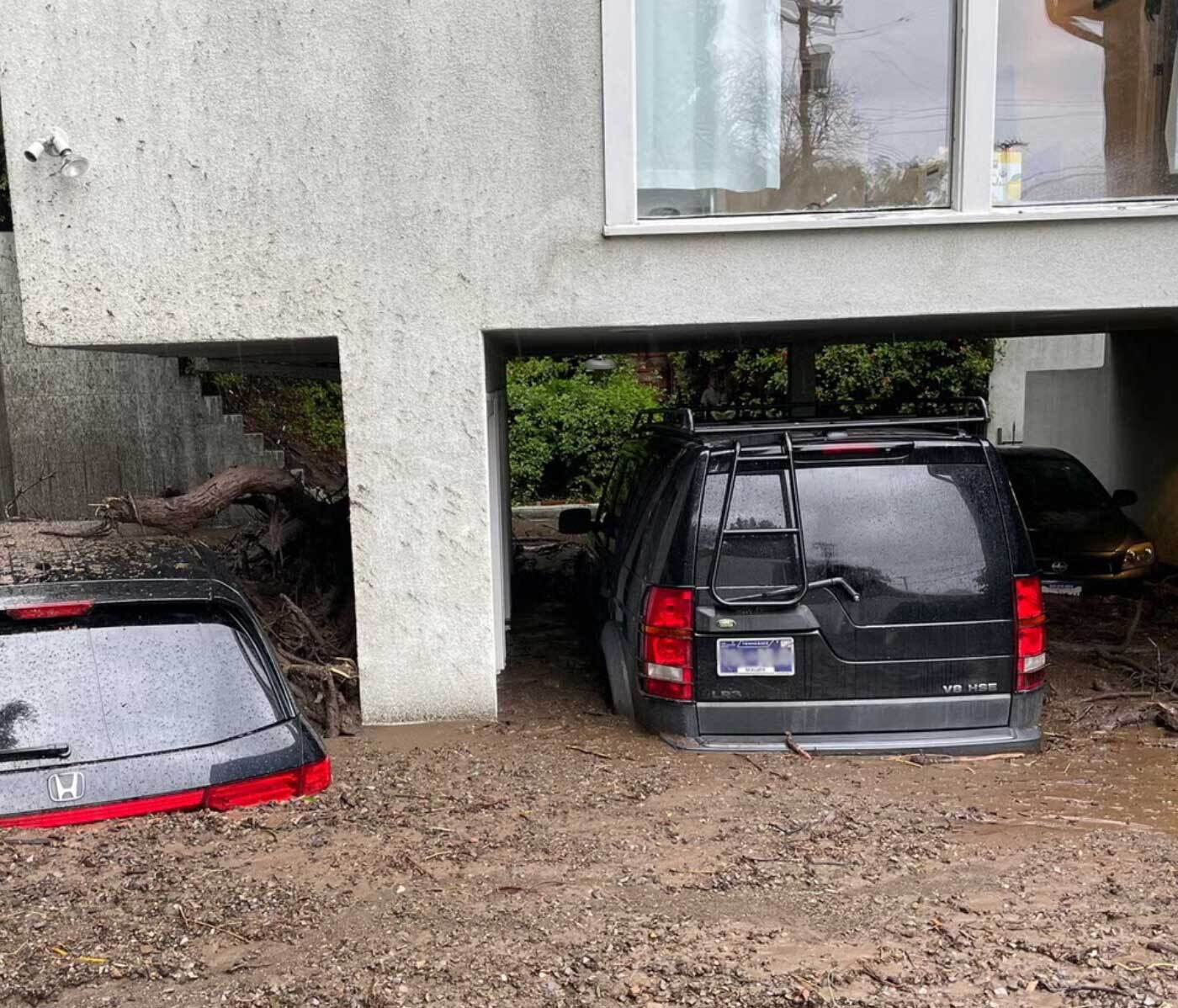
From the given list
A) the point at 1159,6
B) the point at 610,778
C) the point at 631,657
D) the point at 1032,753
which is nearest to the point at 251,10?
the point at 631,657

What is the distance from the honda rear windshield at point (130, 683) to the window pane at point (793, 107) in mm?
3503

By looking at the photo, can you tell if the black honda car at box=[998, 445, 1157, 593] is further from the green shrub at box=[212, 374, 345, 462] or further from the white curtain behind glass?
the green shrub at box=[212, 374, 345, 462]

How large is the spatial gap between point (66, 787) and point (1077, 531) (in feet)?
28.2

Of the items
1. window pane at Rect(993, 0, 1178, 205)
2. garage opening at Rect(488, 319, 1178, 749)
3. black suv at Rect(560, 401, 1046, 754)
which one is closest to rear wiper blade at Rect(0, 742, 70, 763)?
black suv at Rect(560, 401, 1046, 754)

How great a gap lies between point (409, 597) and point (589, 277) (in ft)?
6.85

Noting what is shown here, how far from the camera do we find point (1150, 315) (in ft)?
22.6

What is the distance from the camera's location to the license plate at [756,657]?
15.0 ft

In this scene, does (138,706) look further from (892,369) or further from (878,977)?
(892,369)

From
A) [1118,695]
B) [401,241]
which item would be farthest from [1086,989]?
[401,241]

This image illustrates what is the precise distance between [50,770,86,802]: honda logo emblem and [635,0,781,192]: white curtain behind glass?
417 cm

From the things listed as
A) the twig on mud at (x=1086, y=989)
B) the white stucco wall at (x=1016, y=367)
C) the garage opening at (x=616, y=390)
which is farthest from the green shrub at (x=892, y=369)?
the twig on mud at (x=1086, y=989)

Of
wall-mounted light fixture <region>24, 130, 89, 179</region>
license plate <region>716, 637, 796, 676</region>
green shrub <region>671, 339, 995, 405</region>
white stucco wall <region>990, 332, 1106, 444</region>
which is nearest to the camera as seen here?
license plate <region>716, 637, 796, 676</region>

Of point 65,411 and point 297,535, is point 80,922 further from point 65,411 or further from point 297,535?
point 65,411

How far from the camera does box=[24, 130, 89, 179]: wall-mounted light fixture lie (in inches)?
204
